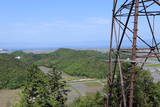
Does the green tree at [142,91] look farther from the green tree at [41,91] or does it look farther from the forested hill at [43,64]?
the forested hill at [43,64]

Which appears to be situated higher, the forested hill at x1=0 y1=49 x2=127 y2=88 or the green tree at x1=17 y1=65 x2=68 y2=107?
the green tree at x1=17 y1=65 x2=68 y2=107

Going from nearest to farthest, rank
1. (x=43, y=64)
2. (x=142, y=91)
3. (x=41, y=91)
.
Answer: (x=41, y=91), (x=142, y=91), (x=43, y=64)

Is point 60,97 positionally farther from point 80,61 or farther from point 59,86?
point 80,61

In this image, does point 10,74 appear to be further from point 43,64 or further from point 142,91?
point 142,91

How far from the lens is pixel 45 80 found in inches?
412

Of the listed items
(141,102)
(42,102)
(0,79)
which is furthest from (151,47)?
(0,79)

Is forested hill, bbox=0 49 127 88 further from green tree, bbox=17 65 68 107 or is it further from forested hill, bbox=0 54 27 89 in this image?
green tree, bbox=17 65 68 107

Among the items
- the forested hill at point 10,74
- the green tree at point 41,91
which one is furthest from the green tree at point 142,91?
the forested hill at point 10,74

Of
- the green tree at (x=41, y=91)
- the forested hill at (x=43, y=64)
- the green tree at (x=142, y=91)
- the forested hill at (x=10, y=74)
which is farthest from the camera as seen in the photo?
the forested hill at (x=43, y=64)

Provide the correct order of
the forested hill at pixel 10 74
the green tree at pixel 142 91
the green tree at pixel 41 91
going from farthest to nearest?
1. the forested hill at pixel 10 74
2. the green tree at pixel 142 91
3. the green tree at pixel 41 91

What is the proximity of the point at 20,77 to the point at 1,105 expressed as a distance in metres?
13.8

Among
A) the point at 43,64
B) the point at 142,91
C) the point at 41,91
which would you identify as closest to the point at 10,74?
the point at 43,64

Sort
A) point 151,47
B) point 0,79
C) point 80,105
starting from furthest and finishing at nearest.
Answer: point 0,79 < point 80,105 < point 151,47

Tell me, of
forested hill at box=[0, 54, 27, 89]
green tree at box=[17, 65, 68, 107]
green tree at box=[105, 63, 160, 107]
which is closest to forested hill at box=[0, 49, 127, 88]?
forested hill at box=[0, 54, 27, 89]
